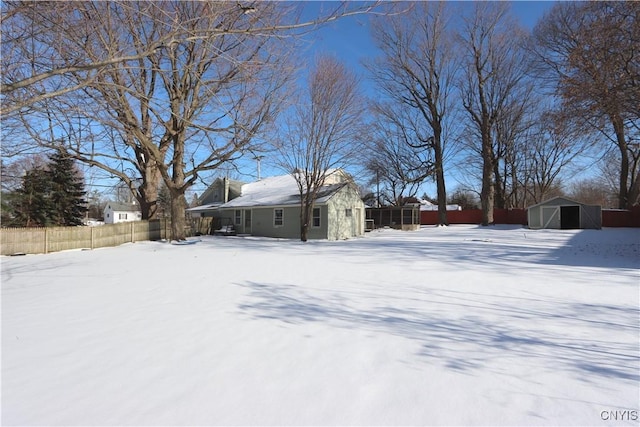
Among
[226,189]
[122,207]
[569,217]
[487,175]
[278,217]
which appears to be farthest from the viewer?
[122,207]

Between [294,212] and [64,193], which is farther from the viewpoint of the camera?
[64,193]

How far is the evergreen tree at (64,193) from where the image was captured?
2309cm

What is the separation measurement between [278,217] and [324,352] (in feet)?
59.1

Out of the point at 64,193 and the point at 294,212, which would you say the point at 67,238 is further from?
the point at 64,193

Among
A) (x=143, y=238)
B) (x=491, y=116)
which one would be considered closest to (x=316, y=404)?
(x=143, y=238)

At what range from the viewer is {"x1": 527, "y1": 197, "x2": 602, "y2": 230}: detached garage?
25047 millimetres

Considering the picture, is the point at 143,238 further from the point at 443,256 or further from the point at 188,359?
the point at 188,359

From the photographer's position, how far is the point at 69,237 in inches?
549

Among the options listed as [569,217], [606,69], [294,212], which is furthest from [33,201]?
[569,217]

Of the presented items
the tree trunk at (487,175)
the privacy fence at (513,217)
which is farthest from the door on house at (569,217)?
the privacy fence at (513,217)

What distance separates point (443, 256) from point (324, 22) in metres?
7.49

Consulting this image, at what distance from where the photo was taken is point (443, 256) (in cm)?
1005

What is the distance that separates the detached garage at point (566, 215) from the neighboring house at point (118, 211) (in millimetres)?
59969

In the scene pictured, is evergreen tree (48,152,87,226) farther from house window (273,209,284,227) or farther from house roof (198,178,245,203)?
house window (273,209,284,227)
